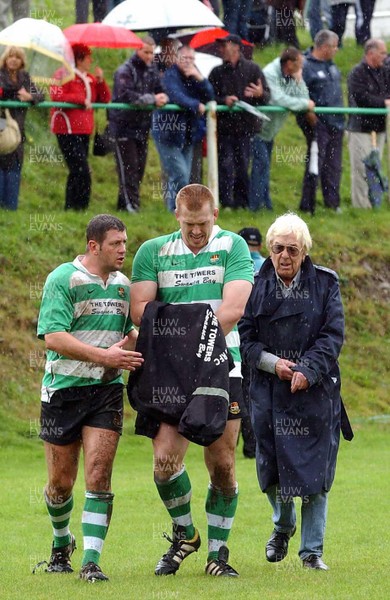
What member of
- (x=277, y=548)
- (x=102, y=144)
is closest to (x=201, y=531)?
(x=277, y=548)

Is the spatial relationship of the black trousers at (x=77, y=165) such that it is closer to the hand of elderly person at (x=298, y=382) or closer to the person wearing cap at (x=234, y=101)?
the person wearing cap at (x=234, y=101)

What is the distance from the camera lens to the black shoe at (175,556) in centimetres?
909

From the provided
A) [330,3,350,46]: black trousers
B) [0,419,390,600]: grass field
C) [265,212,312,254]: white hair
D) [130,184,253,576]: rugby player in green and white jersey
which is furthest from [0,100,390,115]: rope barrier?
[265,212,312,254]: white hair

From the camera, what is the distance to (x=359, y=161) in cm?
2139

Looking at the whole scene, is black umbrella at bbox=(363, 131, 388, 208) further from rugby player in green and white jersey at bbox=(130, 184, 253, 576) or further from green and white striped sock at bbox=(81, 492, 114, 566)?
green and white striped sock at bbox=(81, 492, 114, 566)

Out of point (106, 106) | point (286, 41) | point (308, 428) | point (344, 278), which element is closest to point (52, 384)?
point (308, 428)

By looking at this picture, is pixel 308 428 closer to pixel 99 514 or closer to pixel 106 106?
pixel 99 514

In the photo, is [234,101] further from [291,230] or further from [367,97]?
[291,230]

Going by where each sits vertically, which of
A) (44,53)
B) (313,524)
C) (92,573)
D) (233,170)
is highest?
(44,53)

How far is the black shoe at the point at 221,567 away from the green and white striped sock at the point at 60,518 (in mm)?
999

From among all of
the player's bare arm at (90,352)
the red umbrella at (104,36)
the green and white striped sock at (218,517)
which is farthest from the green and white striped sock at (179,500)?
the red umbrella at (104,36)

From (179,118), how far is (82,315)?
9.64 meters

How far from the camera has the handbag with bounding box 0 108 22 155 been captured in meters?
17.0

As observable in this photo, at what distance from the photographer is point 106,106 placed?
58.6 feet
